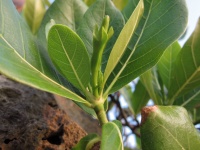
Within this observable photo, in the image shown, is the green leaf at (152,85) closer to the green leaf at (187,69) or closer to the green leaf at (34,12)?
the green leaf at (187,69)

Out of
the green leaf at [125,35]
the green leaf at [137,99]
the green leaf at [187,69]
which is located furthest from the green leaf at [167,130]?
the green leaf at [137,99]

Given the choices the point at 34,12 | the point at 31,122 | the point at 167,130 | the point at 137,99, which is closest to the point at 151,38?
the point at 167,130

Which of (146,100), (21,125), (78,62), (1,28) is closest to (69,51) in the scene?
(78,62)

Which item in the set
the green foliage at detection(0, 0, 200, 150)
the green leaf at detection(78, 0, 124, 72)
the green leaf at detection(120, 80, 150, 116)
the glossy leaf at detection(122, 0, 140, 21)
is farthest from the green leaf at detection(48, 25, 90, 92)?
the green leaf at detection(120, 80, 150, 116)

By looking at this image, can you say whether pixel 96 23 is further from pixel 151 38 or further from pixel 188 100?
pixel 188 100

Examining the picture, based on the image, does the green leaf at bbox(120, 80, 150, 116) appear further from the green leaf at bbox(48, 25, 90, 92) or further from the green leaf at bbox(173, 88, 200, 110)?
the green leaf at bbox(48, 25, 90, 92)
